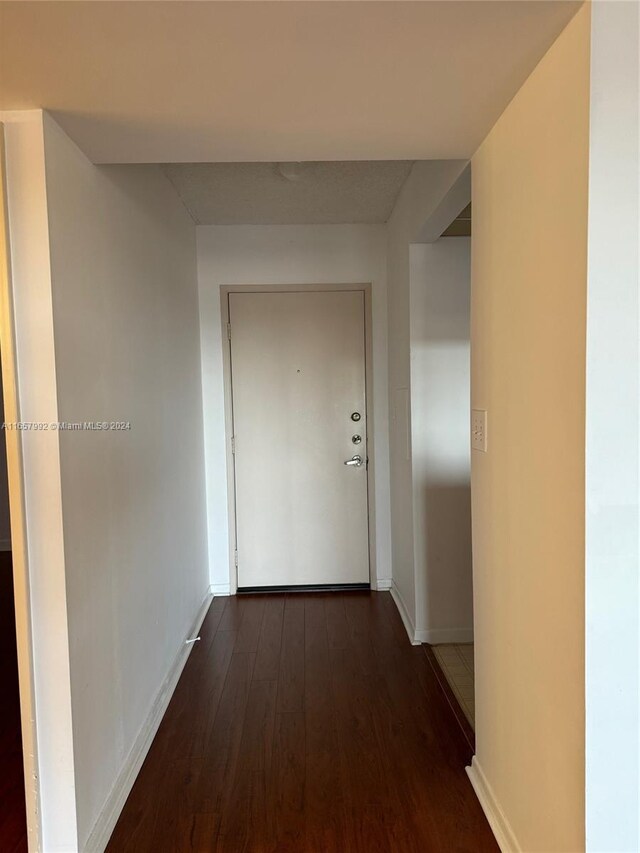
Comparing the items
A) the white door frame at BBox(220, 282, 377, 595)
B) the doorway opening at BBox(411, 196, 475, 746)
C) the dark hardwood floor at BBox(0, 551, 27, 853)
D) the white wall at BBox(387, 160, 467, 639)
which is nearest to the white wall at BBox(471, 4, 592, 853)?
the white wall at BBox(387, 160, 467, 639)

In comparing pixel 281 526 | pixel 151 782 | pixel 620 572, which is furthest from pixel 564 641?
pixel 281 526

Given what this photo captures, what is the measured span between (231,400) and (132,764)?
7.04ft

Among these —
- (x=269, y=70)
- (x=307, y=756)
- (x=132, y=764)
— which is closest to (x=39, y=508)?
(x=132, y=764)

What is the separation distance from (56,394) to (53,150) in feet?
2.16

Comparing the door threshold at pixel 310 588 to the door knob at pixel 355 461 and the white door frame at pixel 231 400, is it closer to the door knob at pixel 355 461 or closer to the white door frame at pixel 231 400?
the white door frame at pixel 231 400

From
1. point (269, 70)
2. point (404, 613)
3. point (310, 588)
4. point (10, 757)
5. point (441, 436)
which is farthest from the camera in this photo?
point (310, 588)

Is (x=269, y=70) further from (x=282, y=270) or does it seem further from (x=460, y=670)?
(x=460, y=670)

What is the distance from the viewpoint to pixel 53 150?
1.42 metres

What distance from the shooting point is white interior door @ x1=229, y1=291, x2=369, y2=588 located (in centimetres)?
350

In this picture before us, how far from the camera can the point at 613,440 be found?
3.48ft

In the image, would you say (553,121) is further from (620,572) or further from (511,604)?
(511,604)

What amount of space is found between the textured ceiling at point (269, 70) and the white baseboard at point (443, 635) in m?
2.28

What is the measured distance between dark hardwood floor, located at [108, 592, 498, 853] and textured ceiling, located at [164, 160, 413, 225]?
243 centimetres

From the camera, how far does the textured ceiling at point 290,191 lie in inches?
102
